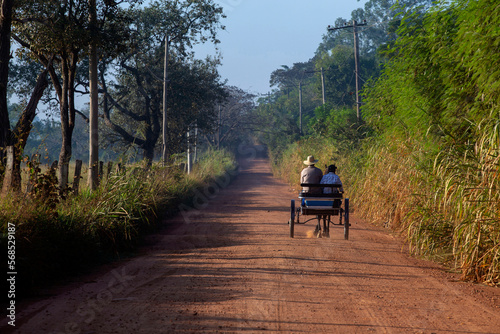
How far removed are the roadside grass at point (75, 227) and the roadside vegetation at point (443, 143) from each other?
581 cm

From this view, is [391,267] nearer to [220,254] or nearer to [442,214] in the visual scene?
[442,214]

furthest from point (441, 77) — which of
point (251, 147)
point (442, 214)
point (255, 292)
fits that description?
point (251, 147)

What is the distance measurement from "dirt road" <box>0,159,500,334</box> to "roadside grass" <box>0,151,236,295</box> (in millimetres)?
514

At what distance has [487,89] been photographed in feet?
25.5

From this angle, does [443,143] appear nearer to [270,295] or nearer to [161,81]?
[270,295]

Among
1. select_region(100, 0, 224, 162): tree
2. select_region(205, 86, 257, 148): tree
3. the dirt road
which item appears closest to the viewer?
the dirt road

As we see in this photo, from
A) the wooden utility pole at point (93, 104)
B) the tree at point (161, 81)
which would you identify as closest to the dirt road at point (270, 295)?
the wooden utility pole at point (93, 104)

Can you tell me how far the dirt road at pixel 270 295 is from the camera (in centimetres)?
507

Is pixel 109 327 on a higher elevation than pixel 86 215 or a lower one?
lower

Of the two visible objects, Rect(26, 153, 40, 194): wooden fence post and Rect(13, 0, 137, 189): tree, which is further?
Rect(13, 0, 137, 189): tree

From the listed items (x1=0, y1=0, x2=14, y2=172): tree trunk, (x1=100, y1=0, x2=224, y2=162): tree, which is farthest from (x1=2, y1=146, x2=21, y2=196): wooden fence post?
(x1=100, y1=0, x2=224, y2=162): tree

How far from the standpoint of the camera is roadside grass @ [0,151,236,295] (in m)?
6.88

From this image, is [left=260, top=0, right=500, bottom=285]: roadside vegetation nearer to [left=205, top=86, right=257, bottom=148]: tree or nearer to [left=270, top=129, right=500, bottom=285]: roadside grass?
[left=270, top=129, right=500, bottom=285]: roadside grass

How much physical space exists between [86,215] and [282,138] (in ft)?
155
